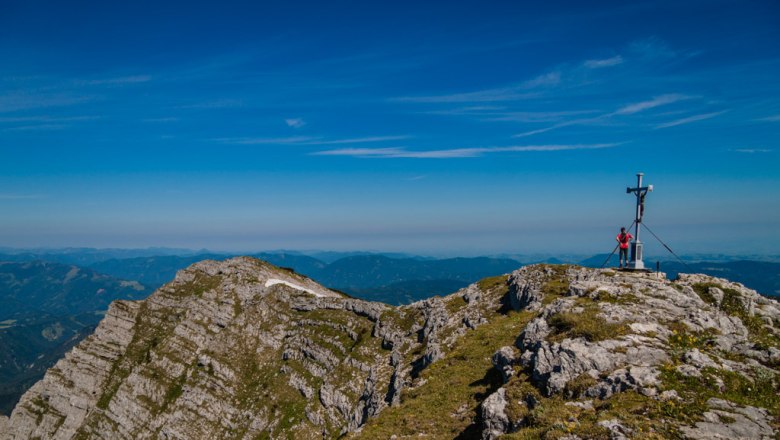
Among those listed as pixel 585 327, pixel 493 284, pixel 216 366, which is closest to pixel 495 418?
pixel 585 327

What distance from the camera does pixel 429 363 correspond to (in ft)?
148

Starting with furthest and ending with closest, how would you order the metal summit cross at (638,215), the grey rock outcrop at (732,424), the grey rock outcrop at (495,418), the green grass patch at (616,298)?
the metal summit cross at (638,215) < the green grass patch at (616,298) < the grey rock outcrop at (495,418) < the grey rock outcrop at (732,424)

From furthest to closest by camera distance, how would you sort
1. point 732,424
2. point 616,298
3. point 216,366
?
point 216,366
point 616,298
point 732,424

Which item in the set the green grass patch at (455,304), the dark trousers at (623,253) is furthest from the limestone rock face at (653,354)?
the green grass patch at (455,304)

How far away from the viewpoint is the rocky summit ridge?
1659cm

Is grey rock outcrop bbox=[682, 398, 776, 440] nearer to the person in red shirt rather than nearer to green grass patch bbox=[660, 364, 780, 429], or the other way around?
green grass patch bbox=[660, 364, 780, 429]

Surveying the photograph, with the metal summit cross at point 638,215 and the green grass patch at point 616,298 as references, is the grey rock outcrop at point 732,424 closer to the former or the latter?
the green grass patch at point 616,298

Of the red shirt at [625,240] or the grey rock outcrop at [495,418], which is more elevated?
the red shirt at [625,240]

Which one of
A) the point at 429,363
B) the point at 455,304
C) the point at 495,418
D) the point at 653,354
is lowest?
the point at 429,363

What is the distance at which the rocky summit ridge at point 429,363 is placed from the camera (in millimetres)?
16594

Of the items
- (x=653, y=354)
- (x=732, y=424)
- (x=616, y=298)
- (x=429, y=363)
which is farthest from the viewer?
(x=429, y=363)

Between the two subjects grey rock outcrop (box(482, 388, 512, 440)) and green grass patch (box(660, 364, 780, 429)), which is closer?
green grass patch (box(660, 364, 780, 429))

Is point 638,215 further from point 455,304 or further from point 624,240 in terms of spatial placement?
point 455,304

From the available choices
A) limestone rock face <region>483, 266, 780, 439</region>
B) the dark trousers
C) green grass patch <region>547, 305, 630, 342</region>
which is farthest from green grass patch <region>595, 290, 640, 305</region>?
the dark trousers
